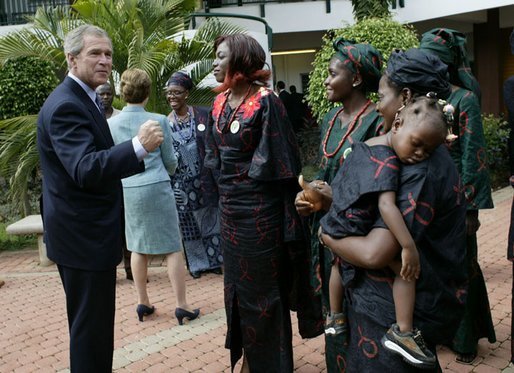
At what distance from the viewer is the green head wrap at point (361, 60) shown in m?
3.13

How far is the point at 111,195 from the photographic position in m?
3.07

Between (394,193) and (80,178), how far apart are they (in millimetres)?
1468

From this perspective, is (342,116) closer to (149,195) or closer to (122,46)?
(149,195)

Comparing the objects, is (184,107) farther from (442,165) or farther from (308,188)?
(442,165)

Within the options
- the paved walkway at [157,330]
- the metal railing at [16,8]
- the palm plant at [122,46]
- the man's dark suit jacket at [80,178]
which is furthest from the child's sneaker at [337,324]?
the metal railing at [16,8]

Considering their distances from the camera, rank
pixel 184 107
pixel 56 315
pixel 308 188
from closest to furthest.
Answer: pixel 308 188 < pixel 56 315 < pixel 184 107

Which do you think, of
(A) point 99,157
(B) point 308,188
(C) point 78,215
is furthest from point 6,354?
(B) point 308,188

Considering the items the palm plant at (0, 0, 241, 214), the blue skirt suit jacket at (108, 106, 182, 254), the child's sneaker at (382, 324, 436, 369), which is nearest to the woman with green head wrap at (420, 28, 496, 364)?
the child's sneaker at (382, 324, 436, 369)

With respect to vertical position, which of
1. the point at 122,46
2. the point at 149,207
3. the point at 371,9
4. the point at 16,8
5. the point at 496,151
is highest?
the point at 16,8

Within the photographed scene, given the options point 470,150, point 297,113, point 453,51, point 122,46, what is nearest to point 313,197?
point 470,150

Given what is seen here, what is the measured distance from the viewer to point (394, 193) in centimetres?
204

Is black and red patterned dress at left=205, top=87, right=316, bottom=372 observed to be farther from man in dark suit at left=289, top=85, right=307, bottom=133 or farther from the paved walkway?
man in dark suit at left=289, top=85, right=307, bottom=133

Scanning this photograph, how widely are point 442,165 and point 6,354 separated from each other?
3.74 meters

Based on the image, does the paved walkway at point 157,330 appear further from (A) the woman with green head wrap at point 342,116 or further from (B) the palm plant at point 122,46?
(B) the palm plant at point 122,46
